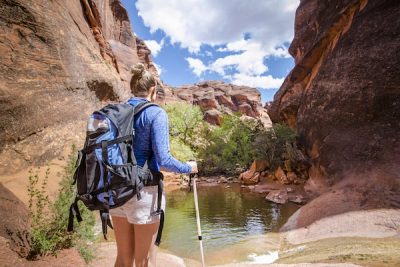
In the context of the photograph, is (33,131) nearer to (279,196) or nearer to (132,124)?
(132,124)

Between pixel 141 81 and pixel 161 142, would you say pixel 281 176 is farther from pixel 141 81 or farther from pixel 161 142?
pixel 161 142

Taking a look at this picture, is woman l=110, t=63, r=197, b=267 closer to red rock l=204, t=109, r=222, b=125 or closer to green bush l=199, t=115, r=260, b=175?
green bush l=199, t=115, r=260, b=175

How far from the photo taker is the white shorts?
2486mm

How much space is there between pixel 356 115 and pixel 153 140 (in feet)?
43.1

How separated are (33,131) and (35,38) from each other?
10.8 ft

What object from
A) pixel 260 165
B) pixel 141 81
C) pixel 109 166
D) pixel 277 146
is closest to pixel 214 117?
pixel 260 165

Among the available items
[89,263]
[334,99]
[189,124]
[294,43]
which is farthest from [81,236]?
[189,124]

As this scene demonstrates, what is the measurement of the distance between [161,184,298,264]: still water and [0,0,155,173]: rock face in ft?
17.2

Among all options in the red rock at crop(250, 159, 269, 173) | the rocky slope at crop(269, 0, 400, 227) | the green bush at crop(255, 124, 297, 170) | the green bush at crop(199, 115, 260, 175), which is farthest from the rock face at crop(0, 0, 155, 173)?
the green bush at crop(199, 115, 260, 175)

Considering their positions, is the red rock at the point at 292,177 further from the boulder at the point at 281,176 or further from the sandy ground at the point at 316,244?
the sandy ground at the point at 316,244

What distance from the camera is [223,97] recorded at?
74.3 meters

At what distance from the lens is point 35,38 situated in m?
9.70

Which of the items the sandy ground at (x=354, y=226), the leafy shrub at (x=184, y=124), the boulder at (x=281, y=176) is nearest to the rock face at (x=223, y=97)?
the leafy shrub at (x=184, y=124)

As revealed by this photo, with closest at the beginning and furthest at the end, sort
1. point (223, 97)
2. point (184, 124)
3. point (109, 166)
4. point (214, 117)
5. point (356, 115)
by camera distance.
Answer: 1. point (109, 166)
2. point (356, 115)
3. point (184, 124)
4. point (214, 117)
5. point (223, 97)
